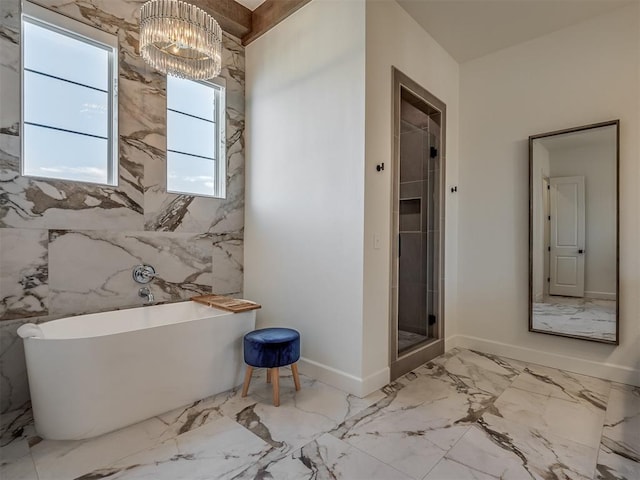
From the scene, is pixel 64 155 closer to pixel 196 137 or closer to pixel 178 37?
pixel 196 137

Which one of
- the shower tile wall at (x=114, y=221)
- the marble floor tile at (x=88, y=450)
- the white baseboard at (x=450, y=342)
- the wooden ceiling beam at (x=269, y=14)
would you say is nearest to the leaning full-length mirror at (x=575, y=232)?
the white baseboard at (x=450, y=342)

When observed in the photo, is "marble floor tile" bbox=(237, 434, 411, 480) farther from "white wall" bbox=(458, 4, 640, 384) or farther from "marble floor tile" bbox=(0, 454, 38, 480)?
"white wall" bbox=(458, 4, 640, 384)

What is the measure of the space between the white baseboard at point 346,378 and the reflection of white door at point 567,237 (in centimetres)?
180

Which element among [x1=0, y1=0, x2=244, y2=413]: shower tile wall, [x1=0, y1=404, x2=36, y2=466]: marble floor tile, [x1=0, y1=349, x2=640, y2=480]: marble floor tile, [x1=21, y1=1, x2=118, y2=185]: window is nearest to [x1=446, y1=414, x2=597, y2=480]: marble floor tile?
[x1=0, y1=349, x2=640, y2=480]: marble floor tile

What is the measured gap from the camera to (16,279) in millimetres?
2303

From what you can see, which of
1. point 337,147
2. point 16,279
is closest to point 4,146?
point 16,279

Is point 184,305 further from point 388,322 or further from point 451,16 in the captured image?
point 451,16

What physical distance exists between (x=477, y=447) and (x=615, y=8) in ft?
11.6

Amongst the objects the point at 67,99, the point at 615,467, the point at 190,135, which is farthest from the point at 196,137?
the point at 615,467

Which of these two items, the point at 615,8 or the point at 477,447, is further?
the point at 615,8

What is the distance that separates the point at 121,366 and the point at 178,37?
6.58 feet

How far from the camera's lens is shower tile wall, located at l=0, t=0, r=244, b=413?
7.50 feet

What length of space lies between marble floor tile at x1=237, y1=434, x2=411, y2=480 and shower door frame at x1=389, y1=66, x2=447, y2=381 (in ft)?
3.37

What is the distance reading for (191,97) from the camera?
131 inches
